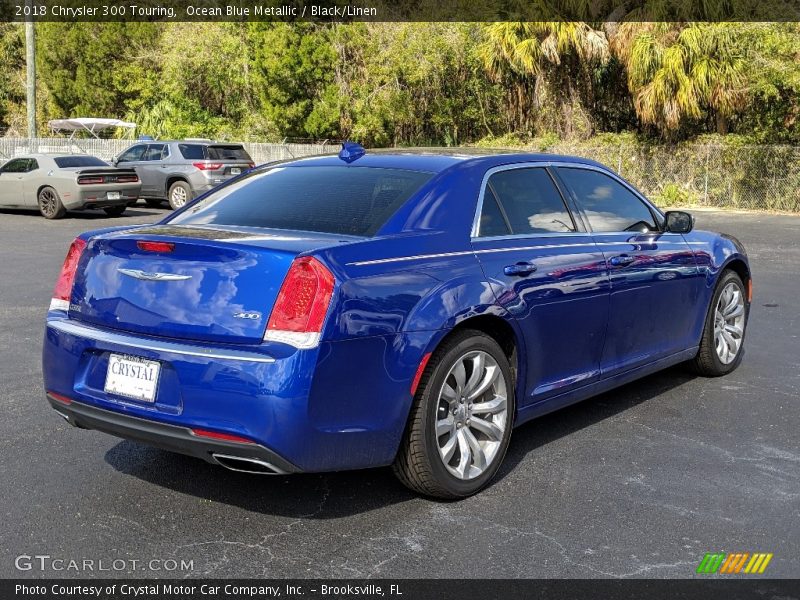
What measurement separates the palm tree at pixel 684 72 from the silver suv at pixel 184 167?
11285 mm

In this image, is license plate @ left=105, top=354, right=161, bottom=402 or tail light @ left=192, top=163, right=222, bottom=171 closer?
license plate @ left=105, top=354, right=161, bottom=402

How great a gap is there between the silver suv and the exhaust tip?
20.1 meters

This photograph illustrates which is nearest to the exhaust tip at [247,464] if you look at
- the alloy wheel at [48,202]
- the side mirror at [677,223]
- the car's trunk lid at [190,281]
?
the car's trunk lid at [190,281]

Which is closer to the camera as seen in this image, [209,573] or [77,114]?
[209,573]

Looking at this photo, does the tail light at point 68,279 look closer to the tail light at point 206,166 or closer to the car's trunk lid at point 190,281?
the car's trunk lid at point 190,281

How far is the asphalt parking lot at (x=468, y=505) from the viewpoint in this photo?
12.8 feet

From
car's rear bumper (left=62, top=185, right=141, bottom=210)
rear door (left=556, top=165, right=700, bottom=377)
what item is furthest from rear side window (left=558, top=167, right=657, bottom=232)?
car's rear bumper (left=62, top=185, right=141, bottom=210)

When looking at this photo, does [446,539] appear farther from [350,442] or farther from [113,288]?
[113,288]

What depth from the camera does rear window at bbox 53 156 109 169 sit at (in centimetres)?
2156

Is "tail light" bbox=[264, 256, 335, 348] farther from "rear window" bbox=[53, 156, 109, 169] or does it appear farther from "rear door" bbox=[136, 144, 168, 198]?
"rear door" bbox=[136, 144, 168, 198]

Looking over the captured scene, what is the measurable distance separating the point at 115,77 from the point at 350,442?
142 feet

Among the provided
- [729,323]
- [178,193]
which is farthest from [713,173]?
[729,323]

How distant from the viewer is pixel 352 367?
13.1ft

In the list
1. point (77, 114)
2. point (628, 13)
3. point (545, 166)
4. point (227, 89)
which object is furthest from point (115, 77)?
point (545, 166)
